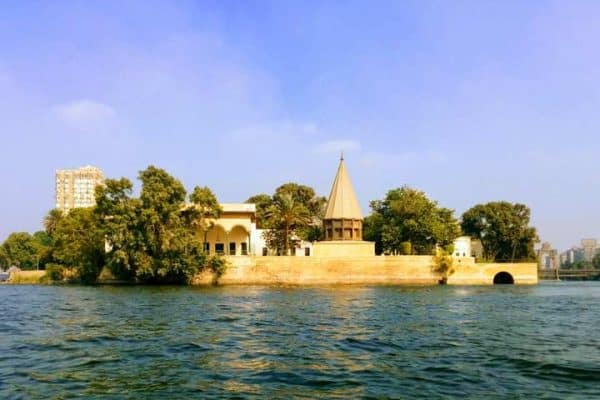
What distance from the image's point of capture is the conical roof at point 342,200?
168ft

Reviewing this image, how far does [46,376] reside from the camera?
351 inches

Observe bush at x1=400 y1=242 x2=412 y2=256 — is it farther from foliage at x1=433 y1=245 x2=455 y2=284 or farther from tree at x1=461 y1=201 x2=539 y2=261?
tree at x1=461 y1=201 x2=539 y2=261

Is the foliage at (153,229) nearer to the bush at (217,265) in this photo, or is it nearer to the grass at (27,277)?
the bush at (217,265)

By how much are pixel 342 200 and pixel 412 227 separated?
7878mm

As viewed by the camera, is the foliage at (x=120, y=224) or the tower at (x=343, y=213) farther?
the tower at (x=343, y=213)

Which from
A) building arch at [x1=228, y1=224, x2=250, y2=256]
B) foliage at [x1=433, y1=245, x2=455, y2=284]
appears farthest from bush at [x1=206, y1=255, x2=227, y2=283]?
foliage at [x1=433, y1=245, x2=455, y2=284]

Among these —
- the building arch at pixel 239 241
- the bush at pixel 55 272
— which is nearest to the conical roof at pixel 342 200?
the building arch at pixel 239 241

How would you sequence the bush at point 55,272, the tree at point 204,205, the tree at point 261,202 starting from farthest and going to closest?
the tree at point 261,202 < the bush at point 55,272 < the tree at point 204,205

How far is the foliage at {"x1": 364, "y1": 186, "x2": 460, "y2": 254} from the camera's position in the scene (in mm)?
54688

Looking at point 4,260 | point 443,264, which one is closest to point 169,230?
point 443,264

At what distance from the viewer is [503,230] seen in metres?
74.1

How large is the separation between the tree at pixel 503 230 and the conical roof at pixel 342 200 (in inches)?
1196

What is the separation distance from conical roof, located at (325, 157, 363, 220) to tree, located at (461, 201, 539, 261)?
30.4 metres

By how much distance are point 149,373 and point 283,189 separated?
64537 millimetres
